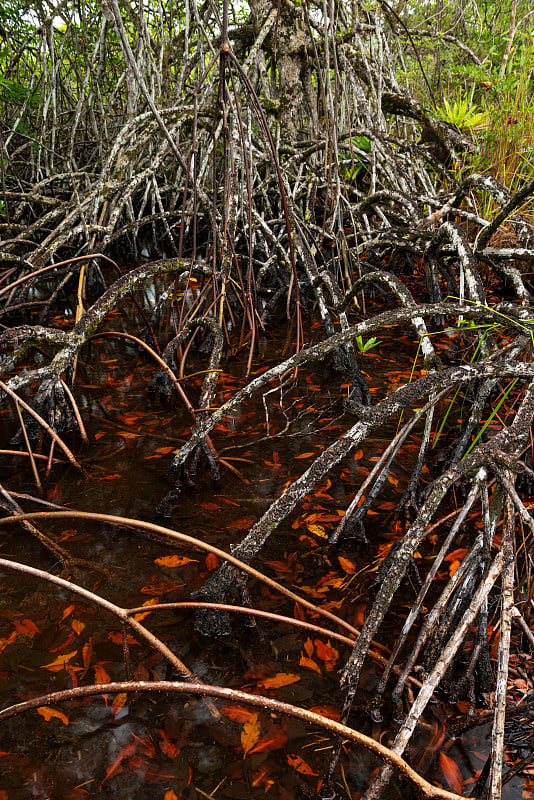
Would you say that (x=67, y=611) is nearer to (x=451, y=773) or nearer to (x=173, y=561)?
(x=173, y=561)

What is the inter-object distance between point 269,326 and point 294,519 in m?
2.14

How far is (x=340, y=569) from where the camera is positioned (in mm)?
1924

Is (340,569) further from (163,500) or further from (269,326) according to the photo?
(269,326)

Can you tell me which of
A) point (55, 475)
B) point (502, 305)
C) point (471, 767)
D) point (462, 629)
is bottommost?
point (471, 767)

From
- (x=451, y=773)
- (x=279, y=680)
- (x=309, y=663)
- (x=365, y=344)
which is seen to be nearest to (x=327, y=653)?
(x=309, y=663)

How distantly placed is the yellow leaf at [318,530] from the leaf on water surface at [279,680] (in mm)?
608

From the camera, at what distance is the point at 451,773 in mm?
1288

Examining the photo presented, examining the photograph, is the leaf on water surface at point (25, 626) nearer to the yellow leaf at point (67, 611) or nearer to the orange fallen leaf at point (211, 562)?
the yellow leaf at point (67, 611)

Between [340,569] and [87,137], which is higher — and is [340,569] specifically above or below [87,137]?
below

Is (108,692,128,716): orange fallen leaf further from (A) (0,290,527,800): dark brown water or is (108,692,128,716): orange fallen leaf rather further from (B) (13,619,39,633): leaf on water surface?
(B) (13,619,39,633): leaf on water surface

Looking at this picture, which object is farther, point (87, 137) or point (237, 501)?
point (87, 137)

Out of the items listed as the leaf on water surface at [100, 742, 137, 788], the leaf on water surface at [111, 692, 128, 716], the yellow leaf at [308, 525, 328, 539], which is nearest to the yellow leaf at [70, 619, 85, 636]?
the leaf on water surface at [111, 692, 128, 716]

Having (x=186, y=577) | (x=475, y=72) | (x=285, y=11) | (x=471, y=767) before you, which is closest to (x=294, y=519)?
(x=186, y=577)

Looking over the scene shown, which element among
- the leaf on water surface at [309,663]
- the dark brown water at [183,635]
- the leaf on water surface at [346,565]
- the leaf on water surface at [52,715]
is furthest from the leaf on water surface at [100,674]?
the leaf on water surface at [346,565]
